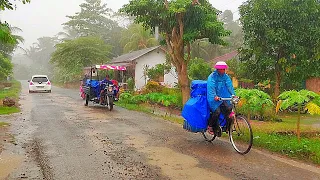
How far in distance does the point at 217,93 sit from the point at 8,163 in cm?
442

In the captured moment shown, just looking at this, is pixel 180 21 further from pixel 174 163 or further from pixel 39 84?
pixel 39 84

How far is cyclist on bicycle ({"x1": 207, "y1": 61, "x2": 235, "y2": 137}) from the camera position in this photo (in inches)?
290

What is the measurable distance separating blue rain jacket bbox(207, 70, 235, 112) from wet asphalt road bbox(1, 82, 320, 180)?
38.9 inches

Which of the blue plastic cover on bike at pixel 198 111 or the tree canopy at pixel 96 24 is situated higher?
the tree canopy at pixel 96 24

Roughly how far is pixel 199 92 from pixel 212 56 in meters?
36.8

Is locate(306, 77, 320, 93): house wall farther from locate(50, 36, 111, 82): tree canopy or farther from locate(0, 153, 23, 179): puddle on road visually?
locate(50, 36, 111, 82): tree canopy

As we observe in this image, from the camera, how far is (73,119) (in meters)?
→ 12.1

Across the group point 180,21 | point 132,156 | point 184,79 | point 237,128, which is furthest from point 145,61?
point 132,156

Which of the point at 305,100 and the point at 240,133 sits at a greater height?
the point at 305,100

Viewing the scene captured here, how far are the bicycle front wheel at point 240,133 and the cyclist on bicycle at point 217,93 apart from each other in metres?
0.27

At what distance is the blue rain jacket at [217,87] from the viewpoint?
7.38 m

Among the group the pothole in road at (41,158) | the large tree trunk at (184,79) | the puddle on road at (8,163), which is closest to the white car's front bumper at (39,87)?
the large tree trunk at (184,79)

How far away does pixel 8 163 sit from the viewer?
6141mm

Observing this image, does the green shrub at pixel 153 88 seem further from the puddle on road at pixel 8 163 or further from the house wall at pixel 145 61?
the puddle on road at pixel 8 163
